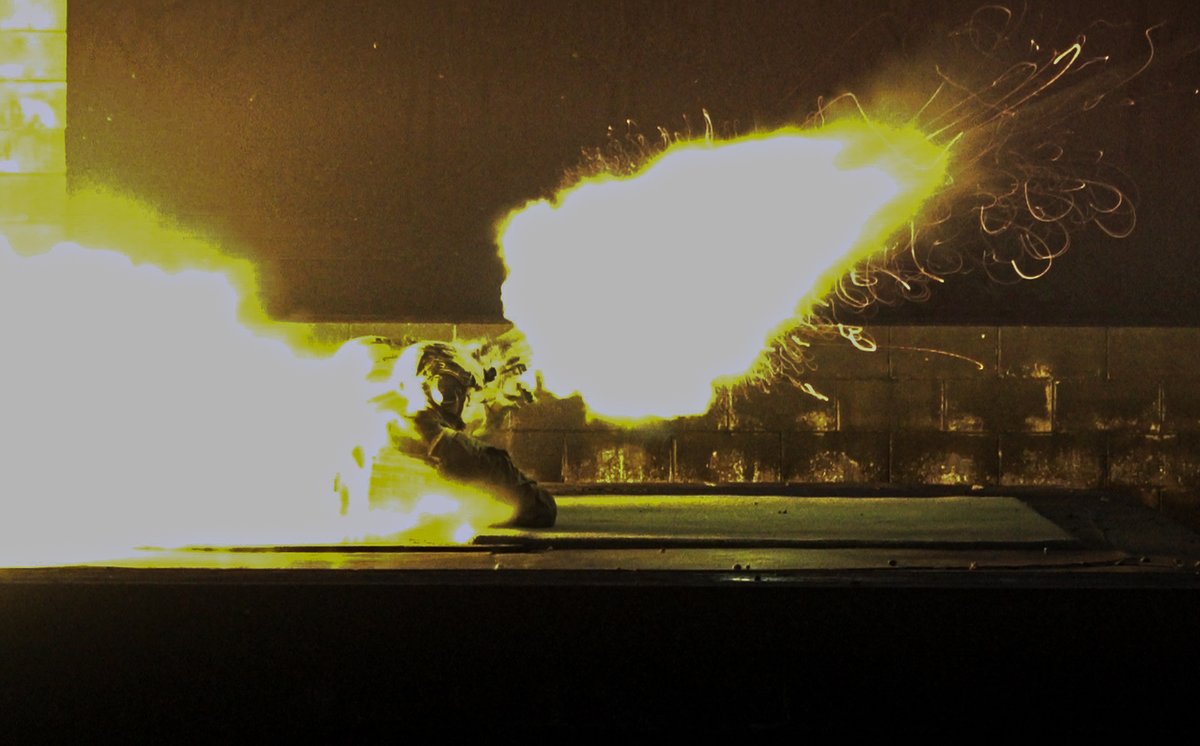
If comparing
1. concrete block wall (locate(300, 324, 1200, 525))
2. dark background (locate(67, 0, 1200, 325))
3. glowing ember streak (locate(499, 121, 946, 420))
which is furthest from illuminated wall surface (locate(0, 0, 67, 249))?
glowing ember streak (locate(499, 121, 946, 420))

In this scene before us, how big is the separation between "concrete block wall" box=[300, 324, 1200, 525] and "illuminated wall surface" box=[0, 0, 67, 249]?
140cm

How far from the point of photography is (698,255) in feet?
20.0

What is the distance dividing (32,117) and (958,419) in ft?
14.0

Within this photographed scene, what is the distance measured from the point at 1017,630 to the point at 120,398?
3.50 m

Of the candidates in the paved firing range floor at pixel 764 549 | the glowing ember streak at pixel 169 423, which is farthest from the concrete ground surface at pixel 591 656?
the glowing ember streak at pixel 169 423

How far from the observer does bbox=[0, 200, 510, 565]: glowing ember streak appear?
497 centimetres

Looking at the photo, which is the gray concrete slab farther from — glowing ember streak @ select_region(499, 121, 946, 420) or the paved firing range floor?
glowing ember streak @ select_region(499, 121, 946, 420)

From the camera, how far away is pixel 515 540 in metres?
4.52

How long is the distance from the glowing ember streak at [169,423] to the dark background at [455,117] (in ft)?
2.06

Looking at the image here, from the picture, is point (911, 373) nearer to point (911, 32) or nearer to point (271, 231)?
point (911, 32)

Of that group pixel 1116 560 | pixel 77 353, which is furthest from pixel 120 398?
pixel 1116 560

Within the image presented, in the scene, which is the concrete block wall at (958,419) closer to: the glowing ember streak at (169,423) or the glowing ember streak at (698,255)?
the glowing ember streak at (698,255)

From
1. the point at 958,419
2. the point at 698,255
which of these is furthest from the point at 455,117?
the point at 958,419

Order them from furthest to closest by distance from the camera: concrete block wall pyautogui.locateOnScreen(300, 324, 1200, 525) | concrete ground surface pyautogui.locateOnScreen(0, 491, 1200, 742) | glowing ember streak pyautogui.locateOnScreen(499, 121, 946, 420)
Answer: concrete block wall pyautogui.locateOnScreen(300, 324, 1200, 525) → glowing ember streak pyautogui.locateOnScreen(499, 121, 946, 420) → concrete ground surface pyautogui.locateOnScreen(0, 491, 1200, 742)
